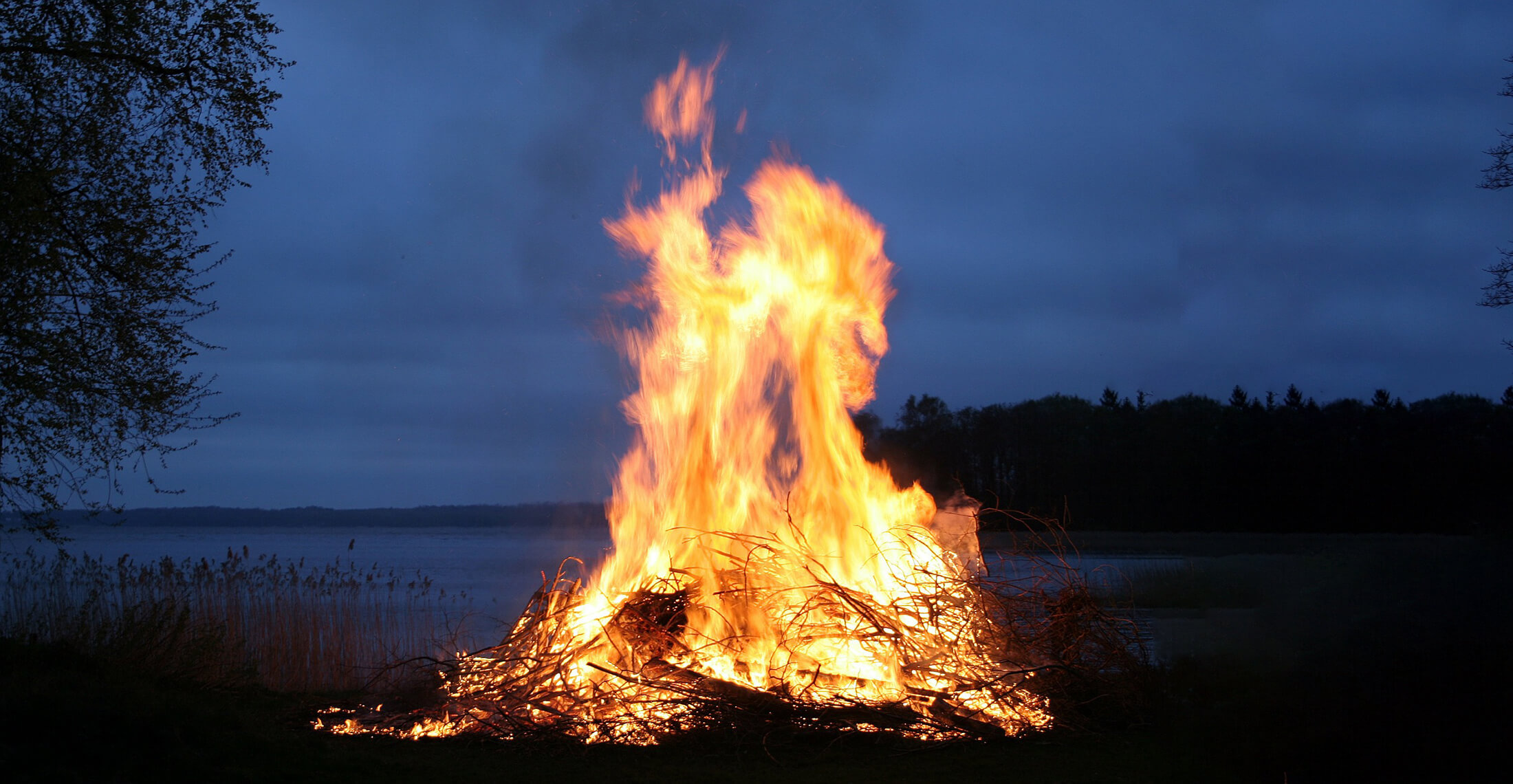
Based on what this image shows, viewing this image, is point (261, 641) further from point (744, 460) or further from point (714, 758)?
point (714, 758)

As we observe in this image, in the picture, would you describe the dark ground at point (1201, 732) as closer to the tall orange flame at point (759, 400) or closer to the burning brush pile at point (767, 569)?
the burning brush pile at point (767, 569)

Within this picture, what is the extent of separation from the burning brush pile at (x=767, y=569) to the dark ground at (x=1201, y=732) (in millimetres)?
335

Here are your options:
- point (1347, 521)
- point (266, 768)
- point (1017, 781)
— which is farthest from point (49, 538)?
point (1347, 521)

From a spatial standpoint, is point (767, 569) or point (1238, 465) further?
point (1238, 465)

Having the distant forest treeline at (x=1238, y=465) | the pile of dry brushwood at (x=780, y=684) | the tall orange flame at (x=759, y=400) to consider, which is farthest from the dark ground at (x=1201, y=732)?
the distant forest treeline at (x=1238, y=465)

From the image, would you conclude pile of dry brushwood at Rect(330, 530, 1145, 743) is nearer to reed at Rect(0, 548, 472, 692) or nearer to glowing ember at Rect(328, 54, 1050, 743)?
glowing ember at Rect(328, 54, 1050, 743)

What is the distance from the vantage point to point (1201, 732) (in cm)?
528

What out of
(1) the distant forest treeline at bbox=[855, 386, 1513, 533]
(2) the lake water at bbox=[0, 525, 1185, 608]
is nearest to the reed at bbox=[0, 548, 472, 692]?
(2) the lake water at bbox=[0, 525, 1185, 608]

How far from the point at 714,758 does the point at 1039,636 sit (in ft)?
8.36

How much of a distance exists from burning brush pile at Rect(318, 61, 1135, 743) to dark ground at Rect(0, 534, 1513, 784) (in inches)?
13.2

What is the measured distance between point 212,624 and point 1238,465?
3747cm

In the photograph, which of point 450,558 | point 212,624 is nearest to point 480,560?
point 450,558

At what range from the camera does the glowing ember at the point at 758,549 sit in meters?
5.62

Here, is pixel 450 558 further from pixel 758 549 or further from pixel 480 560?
pixel 758 549
